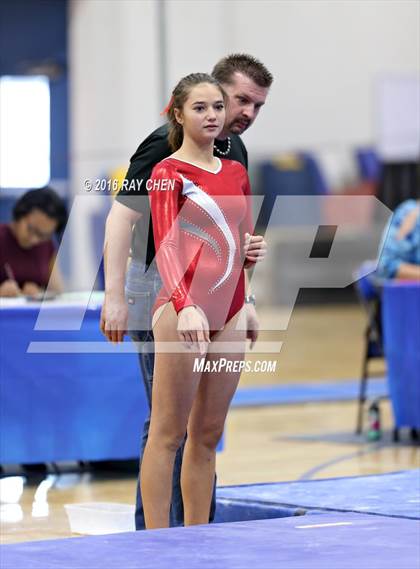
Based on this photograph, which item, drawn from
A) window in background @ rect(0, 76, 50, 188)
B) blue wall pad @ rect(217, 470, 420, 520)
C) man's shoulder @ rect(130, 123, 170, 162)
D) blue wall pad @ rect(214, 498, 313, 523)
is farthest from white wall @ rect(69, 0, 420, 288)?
man's shoulder @ rect(130, 123, 170, 162)

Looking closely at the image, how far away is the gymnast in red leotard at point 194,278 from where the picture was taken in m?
3.08

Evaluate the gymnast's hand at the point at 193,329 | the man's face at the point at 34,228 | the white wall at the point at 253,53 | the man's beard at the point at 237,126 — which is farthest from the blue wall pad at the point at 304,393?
the gymnast's hand at the point at 193,329

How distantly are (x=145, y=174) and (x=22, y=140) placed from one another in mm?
7843

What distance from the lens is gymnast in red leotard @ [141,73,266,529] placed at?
3084mm

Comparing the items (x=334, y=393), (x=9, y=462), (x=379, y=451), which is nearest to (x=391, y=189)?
(x=334, y=393)

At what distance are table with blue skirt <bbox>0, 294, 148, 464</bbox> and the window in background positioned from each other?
5.38 metres

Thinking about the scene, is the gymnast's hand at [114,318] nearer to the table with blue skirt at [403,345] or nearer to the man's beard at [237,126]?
the man's beard at [237,126]

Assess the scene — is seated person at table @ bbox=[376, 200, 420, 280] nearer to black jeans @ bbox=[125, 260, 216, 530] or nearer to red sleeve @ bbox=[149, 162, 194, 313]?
black jeans @ bbox=[125, 260, 216, 530]

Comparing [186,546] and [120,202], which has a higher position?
[120,202]

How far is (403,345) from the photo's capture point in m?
5.72

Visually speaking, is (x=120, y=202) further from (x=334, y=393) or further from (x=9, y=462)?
(x=334, y=393)

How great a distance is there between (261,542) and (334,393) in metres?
4.68

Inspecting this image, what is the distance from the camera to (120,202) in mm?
3264

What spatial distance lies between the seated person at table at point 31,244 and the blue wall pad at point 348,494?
5.82 ft
